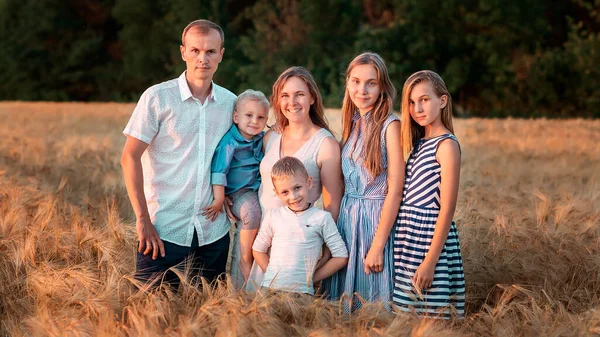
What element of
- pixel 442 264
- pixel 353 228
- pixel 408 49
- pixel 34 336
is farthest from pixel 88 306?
pixel 408 49

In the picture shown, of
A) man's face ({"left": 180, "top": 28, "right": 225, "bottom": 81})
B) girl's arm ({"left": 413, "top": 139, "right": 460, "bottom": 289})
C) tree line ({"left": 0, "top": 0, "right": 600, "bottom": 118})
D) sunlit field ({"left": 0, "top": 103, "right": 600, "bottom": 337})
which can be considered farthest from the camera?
tree line ({"left": 0, "top": 0, "right": 600, "bottom": 118})

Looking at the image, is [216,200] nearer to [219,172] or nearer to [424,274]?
[219,172]

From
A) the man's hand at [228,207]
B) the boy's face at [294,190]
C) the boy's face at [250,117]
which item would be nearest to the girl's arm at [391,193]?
the boy's face at [294,190]

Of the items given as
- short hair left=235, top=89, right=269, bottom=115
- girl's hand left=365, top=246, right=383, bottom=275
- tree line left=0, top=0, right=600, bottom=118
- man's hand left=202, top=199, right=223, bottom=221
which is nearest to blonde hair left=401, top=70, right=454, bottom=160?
girl's hand left=365, top=246, right=383, bottom=275

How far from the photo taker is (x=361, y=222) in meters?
3.86

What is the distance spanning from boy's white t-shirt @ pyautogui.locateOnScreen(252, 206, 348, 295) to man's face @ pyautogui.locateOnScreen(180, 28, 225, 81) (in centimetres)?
85

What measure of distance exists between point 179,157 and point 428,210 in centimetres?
135

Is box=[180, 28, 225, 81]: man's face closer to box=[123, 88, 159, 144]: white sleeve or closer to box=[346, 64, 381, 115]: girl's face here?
box=[123, 88, 159, 144]: white sleeve

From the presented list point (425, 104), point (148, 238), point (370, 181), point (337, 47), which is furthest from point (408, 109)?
point (337, 47)

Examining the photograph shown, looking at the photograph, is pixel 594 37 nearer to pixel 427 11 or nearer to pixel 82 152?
pixel 427 11

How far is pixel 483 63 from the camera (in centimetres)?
2944

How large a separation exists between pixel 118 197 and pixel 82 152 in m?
2.60

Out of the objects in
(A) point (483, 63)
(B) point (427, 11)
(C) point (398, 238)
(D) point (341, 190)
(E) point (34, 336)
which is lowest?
(E) point (34, 336)

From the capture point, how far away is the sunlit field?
9.84ft
